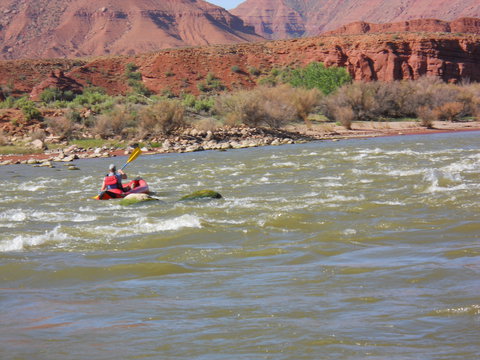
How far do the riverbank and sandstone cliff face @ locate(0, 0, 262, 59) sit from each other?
8292 centimetres

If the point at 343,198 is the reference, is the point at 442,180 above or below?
below

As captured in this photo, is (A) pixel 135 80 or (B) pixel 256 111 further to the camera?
(A) pixel 135 80

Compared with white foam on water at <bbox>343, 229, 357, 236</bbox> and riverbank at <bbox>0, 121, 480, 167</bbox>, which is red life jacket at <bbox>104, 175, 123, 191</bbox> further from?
riverbank at <bbox>0, 121, 480, 167</bbox>

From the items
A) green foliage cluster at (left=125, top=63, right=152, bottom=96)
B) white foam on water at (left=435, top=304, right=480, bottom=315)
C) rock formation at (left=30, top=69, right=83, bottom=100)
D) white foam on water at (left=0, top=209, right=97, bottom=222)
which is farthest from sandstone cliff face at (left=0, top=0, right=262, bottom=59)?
white foam on water at (left=435, top=304, right=480, bottom=315)

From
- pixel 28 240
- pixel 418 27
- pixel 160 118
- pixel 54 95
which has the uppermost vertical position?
pixel 418 27

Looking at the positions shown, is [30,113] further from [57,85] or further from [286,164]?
[286,164]

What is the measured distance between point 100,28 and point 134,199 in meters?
120

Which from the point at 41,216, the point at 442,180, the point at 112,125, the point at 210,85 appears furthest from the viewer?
the point at 210,85

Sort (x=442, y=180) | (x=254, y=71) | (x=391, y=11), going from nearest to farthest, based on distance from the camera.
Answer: (x=442, y=180), (x=254, y=71), (x=391, y=11)

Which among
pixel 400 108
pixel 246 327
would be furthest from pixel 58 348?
pixel 400 108

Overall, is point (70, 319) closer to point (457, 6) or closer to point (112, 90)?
point (112, 90)

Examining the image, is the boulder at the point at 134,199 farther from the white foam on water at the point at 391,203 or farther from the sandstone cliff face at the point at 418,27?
the sandstone cliff face at the point at 418,27

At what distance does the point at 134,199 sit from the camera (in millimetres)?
13594

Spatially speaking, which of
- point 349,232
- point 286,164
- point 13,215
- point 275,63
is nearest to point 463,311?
point 349,232
